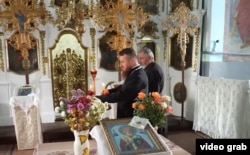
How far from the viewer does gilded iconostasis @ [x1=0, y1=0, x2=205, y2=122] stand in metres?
4.88

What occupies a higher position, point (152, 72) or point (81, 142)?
point (152, 72)

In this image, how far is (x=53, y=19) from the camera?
502 centimetres

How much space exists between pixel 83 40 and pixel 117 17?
2.76ft

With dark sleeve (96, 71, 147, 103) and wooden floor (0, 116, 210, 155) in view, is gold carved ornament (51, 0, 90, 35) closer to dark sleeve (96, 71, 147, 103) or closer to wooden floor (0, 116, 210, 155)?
wooden floor (0, 116, 210, 155)

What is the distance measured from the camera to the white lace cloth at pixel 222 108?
392cm

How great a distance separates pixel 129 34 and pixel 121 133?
154 inches

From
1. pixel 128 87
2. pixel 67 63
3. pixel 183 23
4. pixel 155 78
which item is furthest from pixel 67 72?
pixel 128 87

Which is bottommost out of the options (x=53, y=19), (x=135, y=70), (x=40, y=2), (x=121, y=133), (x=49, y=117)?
(x=49, y=117)

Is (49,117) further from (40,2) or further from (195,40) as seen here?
(195,40)

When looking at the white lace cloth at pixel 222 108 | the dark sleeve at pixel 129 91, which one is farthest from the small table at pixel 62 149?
the white lace cloth at pixel 222 108

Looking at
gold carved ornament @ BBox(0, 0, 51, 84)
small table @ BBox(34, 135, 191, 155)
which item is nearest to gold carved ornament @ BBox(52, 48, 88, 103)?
gold carved ornament @ BBox(0, 0, 51, 84)

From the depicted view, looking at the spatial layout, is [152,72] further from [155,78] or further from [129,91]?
[129,91]

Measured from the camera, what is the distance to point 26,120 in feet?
12.8

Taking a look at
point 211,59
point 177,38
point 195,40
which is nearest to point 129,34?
point 177,38
